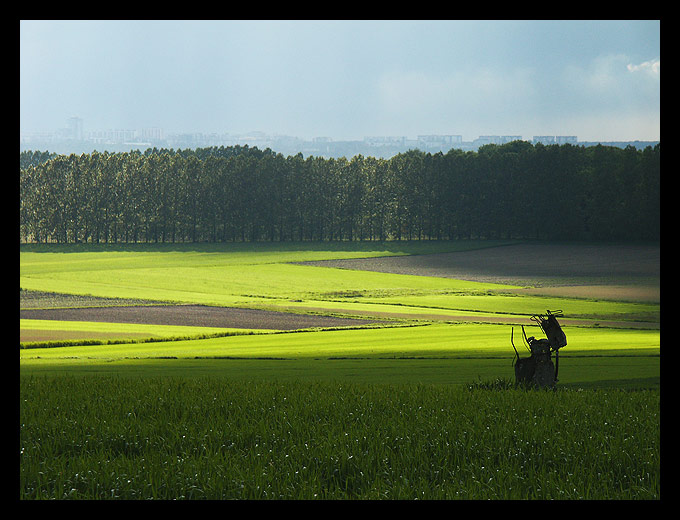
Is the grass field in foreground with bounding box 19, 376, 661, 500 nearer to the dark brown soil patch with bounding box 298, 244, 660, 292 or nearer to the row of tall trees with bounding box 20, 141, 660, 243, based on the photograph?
the dark brown soil patch with bounding box 298, 244, 660, 292

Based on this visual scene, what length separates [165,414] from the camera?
11.1 meters

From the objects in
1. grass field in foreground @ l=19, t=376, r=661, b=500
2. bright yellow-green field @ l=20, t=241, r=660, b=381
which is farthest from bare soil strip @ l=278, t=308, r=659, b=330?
grass field in foreground @ l=19, t=376, r=661, b=500

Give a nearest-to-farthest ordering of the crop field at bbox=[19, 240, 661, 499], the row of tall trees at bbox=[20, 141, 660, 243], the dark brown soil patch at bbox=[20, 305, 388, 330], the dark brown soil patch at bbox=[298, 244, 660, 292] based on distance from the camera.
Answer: the crop field at bbox=[19, 240, 661, 499], the dark brown soil patch at bbox=[20, 305, 388, 330], the dark brown soil patch at bbox=[298, 244, 660, 292], the row of tall trees at bbox=[20, 141, 660, 243]

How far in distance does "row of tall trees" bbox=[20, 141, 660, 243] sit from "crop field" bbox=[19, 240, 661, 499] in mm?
39030

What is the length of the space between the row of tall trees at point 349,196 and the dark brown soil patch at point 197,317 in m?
54.8

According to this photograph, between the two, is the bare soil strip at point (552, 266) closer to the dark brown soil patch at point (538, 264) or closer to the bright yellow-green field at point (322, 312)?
the dark brown soil patch at point (538, 264)

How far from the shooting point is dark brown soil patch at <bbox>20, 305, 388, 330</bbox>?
39.0m

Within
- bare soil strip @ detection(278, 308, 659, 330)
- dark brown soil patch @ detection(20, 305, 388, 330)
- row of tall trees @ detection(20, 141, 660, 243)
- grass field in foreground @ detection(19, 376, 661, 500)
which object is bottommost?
dark brown soil patch @ detection(20, 305, 388, 330)

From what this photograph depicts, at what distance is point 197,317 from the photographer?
42.3 meters

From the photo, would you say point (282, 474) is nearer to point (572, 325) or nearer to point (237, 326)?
point (572, 325)

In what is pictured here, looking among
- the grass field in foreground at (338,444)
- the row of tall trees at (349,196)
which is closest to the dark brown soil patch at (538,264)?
the row of tall trees at (349,196)

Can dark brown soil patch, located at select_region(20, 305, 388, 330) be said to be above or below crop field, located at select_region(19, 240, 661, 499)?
below

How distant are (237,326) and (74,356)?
41.9ft

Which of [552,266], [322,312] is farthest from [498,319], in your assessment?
[552,266]
